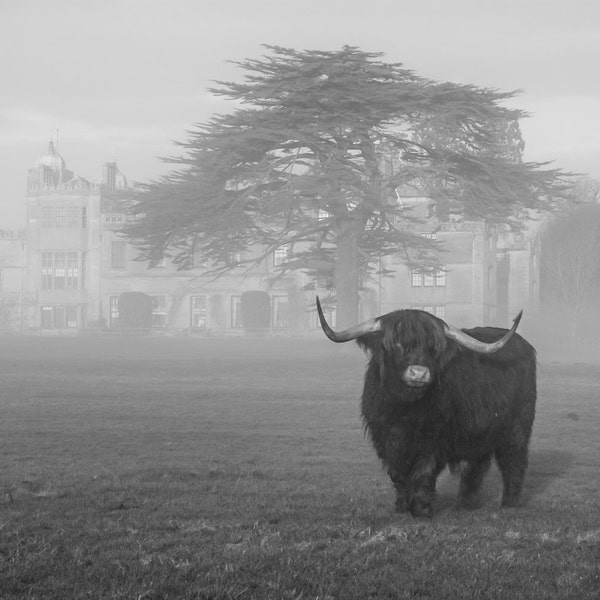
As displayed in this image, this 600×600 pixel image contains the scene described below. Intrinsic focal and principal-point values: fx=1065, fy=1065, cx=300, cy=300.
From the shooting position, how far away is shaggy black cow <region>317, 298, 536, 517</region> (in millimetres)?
8859

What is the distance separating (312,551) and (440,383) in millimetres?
2351

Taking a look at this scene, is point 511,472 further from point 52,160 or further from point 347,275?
point 52,160

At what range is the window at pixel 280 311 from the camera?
→ 71500 millimetres

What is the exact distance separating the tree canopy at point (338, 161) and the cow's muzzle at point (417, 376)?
28.6 m

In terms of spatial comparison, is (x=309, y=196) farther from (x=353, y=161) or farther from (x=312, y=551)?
(x=312, y=551)

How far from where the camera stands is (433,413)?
29.5 ft

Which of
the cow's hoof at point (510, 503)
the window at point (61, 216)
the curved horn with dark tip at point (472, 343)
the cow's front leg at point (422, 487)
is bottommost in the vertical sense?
the cow's hoof at point (510, 503)

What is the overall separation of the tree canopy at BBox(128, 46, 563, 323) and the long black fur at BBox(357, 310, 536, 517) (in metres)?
27.7

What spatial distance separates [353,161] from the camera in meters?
39.5

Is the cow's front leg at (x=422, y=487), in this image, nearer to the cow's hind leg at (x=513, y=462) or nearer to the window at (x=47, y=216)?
the cow's hind leg at (x=513, y=462)

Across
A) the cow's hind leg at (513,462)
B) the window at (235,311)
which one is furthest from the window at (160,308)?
the cow's hind leg at (513,462)

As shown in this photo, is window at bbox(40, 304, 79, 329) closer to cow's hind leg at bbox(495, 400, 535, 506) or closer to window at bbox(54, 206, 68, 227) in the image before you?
window at bbox(54, 206, 68, 227)

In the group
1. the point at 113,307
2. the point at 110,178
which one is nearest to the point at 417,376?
the point at 113,307

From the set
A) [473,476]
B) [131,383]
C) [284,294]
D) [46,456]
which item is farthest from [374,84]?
[284,294]
